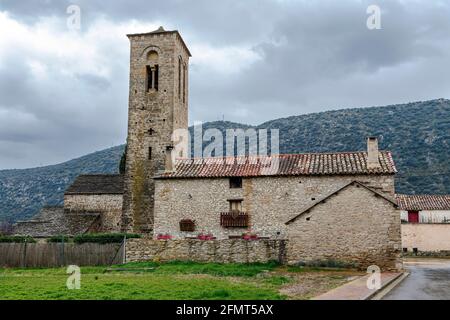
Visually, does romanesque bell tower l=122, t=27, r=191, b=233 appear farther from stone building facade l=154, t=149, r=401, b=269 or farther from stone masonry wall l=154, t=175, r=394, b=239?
stone masonry wall l=154, t=175, r=394, b=239

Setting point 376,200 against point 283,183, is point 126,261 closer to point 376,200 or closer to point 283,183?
point 283,183

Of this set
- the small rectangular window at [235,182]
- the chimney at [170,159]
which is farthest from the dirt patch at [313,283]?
the chimney at [170,159]

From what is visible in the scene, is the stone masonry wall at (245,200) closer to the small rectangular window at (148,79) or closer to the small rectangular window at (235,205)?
the small rectangular window at (235,205)

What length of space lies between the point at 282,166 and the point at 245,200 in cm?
305

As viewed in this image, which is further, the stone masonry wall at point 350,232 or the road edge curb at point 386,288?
the stone masonry wall at point 350,232

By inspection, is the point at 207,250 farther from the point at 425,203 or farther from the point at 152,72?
the point at 425,203

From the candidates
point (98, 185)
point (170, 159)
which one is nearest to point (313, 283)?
point (170, 159)

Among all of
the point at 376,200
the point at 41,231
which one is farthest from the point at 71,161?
the point at 376,200

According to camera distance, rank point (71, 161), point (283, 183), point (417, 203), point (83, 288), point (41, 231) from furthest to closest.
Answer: point (71, 161)
point (417, 203)
point (41, 231)
point (283, 183)
point (83, 288)

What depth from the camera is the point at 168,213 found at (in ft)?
96.7

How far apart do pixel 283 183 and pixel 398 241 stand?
7597 millimetres

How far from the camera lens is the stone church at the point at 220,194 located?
23.2 m

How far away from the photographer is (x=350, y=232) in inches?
910

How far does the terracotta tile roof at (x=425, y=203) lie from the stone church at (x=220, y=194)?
70.4 feet
